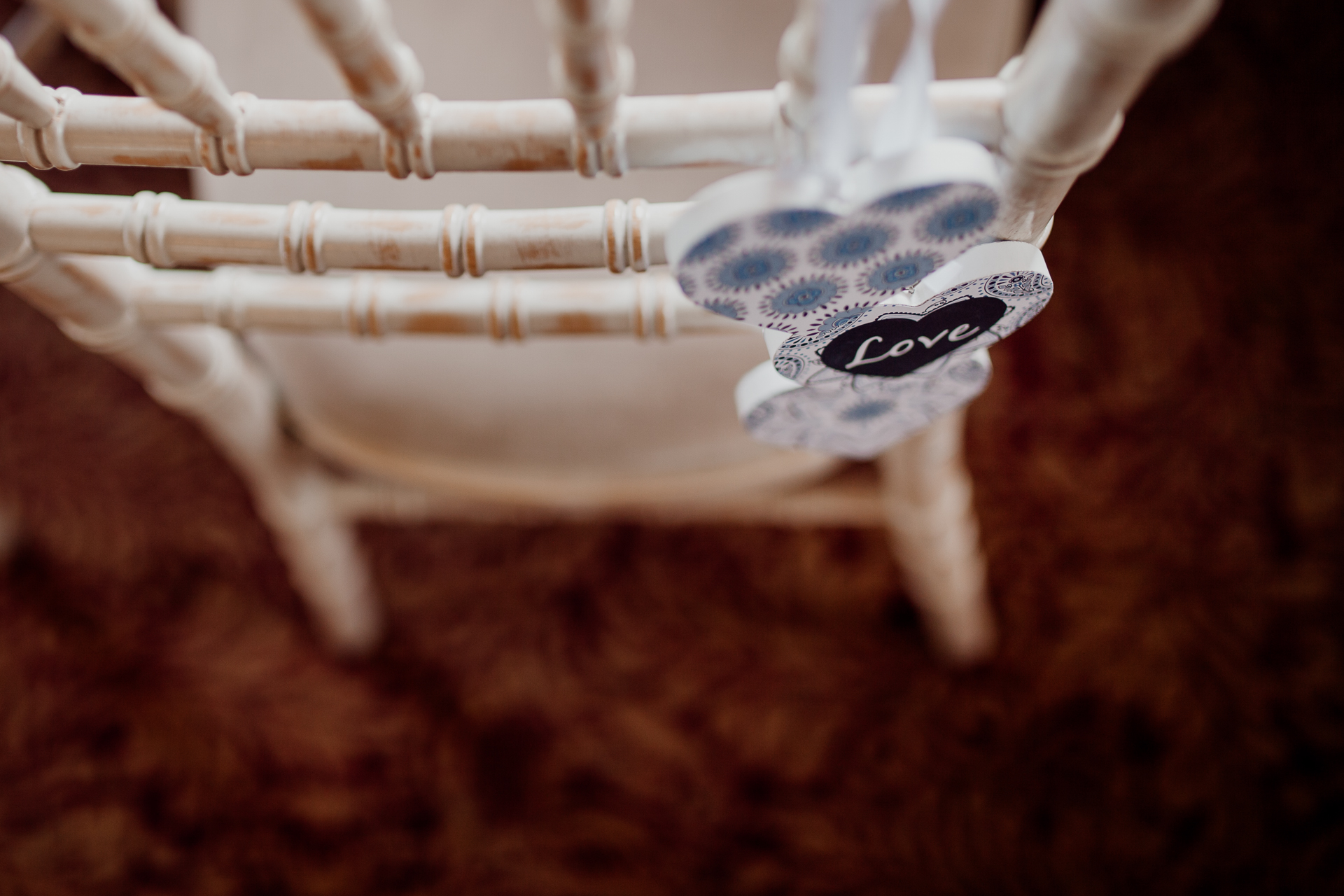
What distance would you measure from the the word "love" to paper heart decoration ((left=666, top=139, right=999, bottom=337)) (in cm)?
5

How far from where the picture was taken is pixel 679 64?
1.62 feet

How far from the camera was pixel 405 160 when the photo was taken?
32 cm

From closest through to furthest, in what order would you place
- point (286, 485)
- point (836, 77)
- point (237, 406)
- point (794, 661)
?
point (836, 77) < point (237, 406) < point (286, 485) < point (794, 661)

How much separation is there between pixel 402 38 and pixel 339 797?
2.23 feet

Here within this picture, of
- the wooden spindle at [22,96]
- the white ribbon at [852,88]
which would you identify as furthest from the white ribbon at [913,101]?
the wooden spindle at [22,96]

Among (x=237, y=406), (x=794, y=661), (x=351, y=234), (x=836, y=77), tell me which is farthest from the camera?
(x=794, y=661)

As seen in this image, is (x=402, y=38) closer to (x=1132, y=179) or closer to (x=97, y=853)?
(x=97, y=853)

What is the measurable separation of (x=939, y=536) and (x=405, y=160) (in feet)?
1.68

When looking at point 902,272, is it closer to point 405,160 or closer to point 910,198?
point 910,198

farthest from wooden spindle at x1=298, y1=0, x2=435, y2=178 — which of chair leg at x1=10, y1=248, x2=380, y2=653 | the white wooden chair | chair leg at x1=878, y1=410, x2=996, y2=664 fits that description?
chair leg at x1=878, y1=410, x2=996, y2=664

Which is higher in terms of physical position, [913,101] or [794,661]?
[913,101]

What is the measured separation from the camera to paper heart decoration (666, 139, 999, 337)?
0.25 meters

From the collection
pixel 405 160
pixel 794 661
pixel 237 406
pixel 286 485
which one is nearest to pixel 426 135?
pixel 405 160

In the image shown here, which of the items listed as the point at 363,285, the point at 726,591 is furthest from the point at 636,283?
the point at 726,591
